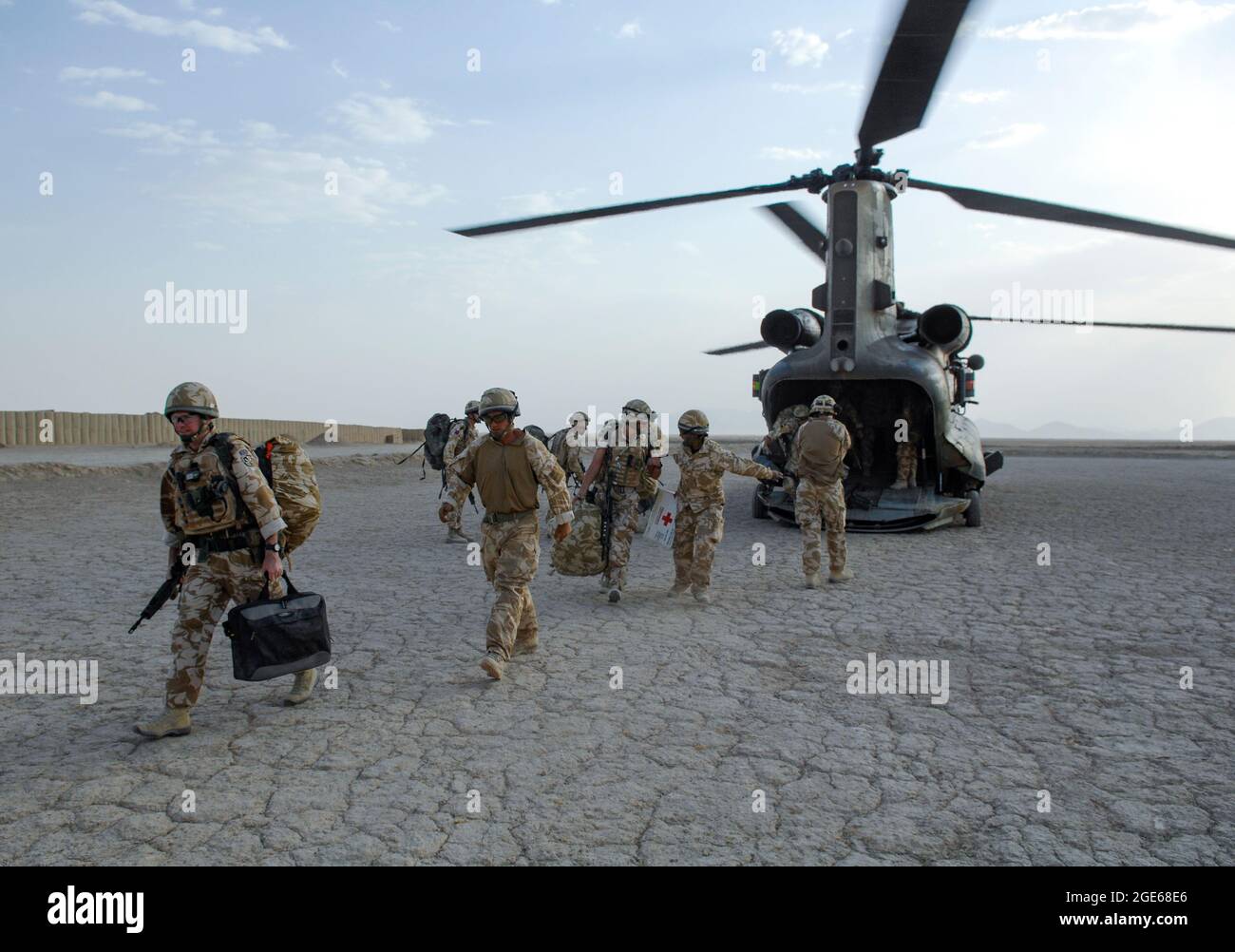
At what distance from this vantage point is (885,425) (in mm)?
12102

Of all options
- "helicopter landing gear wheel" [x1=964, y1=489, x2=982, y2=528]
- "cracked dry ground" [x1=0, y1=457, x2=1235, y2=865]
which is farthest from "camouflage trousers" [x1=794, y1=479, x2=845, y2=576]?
"helicopter landing gear wheel" [x1=964, y1=489, x2=982, y2=528]

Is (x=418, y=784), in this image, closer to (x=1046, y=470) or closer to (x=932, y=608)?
(x=932, y=608)

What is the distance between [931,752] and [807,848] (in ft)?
3.92

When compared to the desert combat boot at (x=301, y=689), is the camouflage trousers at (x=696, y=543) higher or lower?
higher

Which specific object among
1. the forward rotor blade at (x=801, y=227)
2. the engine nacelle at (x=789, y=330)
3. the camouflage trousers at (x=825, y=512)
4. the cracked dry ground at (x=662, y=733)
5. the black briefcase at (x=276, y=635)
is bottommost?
the cracked dry ground at (x=662, y=733)

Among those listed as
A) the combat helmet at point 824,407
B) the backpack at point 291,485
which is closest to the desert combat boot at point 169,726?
the backpack at point 291,485

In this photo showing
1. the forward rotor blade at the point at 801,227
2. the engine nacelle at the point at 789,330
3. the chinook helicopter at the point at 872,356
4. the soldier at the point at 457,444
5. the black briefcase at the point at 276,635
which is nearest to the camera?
the black briefcase at the point at 276,635

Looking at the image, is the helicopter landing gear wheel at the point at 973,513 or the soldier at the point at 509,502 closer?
the soldier at the point at 509,502

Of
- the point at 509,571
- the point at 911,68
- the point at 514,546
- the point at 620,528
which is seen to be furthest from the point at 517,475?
the point at 911,68

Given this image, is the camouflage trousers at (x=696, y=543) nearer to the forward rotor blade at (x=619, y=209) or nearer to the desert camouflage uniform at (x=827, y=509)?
the desert camouflage uniform at (x=827, y=509)

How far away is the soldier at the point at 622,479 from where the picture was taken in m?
7.43

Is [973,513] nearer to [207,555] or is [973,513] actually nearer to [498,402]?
[498,402]

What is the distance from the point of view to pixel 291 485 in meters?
4.62
